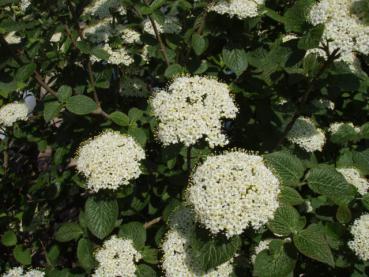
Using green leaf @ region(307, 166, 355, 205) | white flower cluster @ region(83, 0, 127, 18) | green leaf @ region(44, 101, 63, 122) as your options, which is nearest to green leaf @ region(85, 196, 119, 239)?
green leaf @ region(44, 101, 63, 122)

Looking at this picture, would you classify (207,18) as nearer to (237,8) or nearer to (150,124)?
(237,8)

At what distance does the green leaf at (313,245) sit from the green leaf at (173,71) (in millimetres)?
1035

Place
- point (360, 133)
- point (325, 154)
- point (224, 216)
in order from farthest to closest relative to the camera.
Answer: point (325, 154) → point (360, 133) → point (224, 216)

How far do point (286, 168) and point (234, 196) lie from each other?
0.37 m

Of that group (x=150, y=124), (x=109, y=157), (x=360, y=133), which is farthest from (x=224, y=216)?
(x=360, y=133)

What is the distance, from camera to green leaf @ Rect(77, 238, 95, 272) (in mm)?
1951

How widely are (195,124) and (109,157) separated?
1.36ft

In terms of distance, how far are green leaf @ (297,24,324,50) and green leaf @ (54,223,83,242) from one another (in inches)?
53.0

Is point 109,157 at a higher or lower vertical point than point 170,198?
higher

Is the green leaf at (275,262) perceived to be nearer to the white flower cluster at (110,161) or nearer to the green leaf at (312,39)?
the white flower cluster at (110,161)

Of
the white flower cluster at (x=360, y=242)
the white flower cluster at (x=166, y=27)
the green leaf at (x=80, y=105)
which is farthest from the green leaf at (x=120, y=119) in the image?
the white flower cluster at (x=360, y=242)

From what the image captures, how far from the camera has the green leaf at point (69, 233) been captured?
2.09 meters

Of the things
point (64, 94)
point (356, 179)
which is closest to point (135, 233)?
point (64, 94)

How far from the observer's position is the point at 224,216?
63.1 inches
